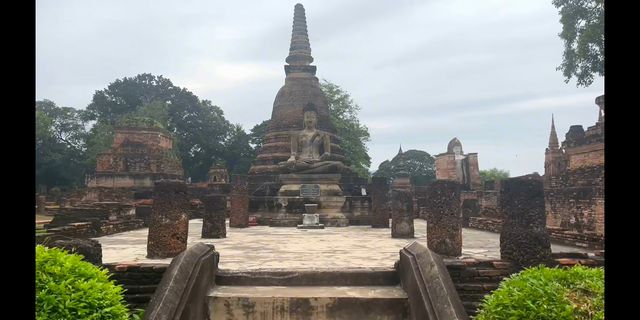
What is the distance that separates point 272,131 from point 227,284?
57.1ft

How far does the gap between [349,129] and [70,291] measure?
34250mm

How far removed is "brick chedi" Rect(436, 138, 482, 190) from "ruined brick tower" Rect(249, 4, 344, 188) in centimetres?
922

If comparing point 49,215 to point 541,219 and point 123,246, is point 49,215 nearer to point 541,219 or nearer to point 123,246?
point 123,246

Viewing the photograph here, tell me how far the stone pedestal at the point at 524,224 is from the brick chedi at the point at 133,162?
61.4ft

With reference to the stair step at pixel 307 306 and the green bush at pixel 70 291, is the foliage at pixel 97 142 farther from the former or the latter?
the green bush at pixel 70 291

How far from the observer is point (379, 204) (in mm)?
14070

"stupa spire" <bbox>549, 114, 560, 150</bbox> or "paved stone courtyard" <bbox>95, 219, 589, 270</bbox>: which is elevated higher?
"stupa spire" <bbox>549, 114, 560, 150</bbox>

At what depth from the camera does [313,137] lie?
1867 cm

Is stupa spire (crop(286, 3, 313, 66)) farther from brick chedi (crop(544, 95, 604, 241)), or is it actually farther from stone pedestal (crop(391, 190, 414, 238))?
stone pedestal (crop(391, 190, 414, 238))

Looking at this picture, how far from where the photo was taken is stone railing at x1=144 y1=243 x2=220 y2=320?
4422 millimetres

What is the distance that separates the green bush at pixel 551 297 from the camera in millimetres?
3145

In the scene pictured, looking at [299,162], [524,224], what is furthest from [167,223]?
[299,162]

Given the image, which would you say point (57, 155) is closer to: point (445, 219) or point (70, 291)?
point (445, 219)

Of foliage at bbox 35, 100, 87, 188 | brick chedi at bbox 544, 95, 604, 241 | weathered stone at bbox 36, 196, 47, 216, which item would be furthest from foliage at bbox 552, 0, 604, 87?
foliage at bbox 35, 100, 87, 188
